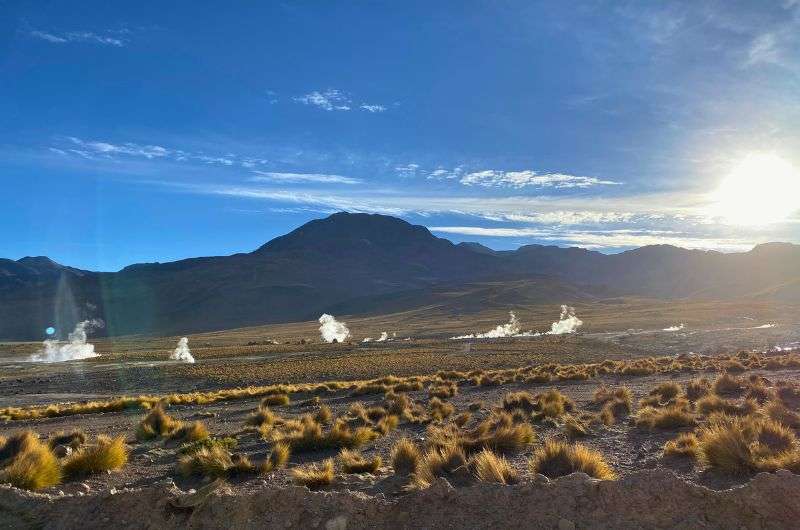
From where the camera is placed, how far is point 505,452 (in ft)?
35.5

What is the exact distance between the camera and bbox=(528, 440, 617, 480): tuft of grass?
782 cm

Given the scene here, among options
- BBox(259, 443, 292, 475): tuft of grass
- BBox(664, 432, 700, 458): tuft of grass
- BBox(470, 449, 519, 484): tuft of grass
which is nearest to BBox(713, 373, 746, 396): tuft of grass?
BBox(664, 432, 700, 458): tuft of grass

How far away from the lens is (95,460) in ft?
33.0

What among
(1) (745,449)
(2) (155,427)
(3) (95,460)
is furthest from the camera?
(2) (155,427)

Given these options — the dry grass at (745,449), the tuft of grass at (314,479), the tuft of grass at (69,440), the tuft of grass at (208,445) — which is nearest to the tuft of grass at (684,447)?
the dry grass at (745,449)

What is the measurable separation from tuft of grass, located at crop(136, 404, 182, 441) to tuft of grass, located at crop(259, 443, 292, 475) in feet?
17.8

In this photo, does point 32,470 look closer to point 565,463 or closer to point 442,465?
point 442,465

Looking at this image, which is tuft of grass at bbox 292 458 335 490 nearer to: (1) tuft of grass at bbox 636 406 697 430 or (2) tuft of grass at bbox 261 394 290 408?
(1) tuft of grass at bbox 636 406 697 430

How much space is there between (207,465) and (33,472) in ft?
8.22

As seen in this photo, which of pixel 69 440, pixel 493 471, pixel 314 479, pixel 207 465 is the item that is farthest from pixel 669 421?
pixel 69 440

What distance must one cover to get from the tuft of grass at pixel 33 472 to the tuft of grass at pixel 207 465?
1.88m

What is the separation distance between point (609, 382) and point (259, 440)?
16.7m

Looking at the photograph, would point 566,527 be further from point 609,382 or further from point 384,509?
point 609,382

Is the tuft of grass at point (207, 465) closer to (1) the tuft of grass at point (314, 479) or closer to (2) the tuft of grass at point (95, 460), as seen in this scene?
(2) the tuft of grass at point (95, 460)
